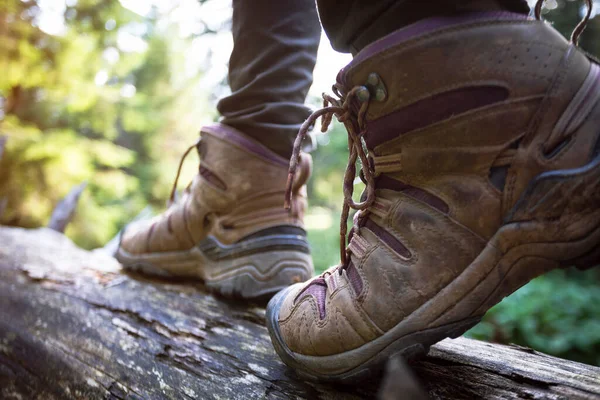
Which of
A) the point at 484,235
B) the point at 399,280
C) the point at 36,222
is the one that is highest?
the point at 484,235

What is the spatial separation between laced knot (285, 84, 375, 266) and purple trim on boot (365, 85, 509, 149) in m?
0.05

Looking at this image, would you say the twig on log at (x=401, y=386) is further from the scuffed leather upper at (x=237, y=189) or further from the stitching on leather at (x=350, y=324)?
the scuffed leather upper at (x=237, y=189)

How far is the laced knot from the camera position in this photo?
0.68 metres

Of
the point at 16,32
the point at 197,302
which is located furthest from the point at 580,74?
the point at 16,32

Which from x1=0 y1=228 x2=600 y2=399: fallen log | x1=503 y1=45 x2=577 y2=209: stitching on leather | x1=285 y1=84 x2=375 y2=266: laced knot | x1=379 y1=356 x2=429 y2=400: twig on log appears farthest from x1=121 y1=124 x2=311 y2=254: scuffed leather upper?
x1=379 y1=356 x2=429 y2=400: twig on log

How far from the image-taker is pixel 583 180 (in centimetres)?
55

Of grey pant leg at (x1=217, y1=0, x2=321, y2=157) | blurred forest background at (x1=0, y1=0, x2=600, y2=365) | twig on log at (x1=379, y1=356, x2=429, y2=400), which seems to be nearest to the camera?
twig on log at (x1=379, y1=356, x2=429, y2=400)

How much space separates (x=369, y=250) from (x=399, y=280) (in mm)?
78

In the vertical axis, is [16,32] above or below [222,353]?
above

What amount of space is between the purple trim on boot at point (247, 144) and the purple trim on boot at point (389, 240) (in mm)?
527

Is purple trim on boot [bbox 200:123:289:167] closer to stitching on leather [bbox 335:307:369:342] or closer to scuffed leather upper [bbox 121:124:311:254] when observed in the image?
scuffed leather upper [bbox 121:124:311:254]

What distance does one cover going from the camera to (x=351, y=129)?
725 mm

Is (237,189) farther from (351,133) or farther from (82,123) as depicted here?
(82,123)

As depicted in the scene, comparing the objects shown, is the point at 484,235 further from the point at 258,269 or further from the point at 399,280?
the point at 258,269
